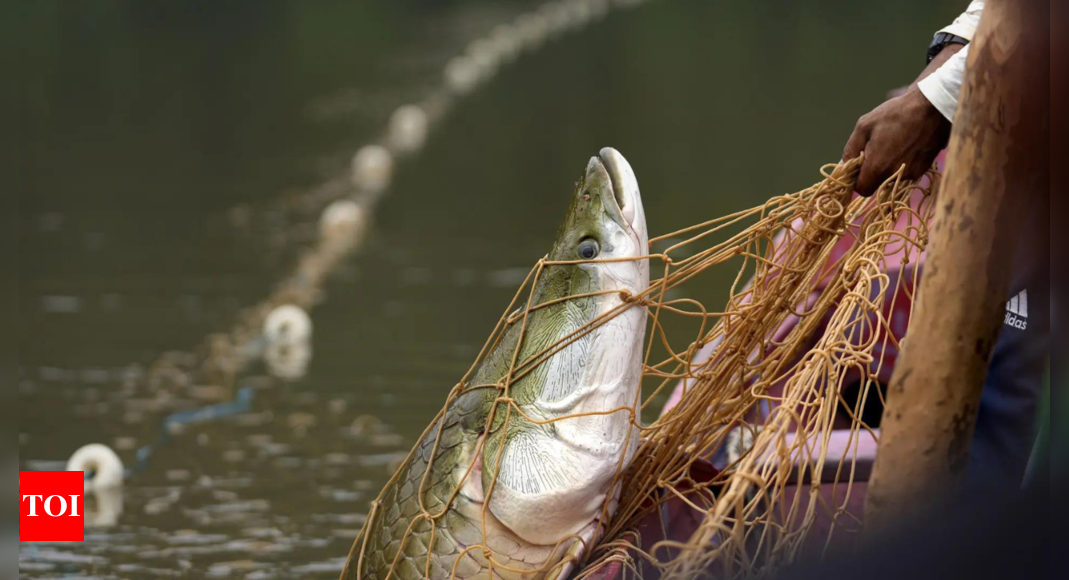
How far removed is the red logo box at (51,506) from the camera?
4164mm

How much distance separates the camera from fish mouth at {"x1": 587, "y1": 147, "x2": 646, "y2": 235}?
2.32m

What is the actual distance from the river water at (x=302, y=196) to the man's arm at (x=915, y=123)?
2360mm

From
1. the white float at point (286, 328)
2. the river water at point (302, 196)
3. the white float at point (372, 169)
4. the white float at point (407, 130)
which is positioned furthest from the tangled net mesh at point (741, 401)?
the white float at point (407, 130)

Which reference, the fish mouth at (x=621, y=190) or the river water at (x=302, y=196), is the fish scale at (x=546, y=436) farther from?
the river water at (x=302, y=196)

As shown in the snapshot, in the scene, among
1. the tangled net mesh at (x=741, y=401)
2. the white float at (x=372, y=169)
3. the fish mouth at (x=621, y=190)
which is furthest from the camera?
the white float at (x=372, y=169)

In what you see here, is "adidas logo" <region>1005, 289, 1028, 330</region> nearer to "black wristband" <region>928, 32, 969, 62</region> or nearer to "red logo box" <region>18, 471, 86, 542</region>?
"black wristband" <region>928, 32, 969, 62</region>

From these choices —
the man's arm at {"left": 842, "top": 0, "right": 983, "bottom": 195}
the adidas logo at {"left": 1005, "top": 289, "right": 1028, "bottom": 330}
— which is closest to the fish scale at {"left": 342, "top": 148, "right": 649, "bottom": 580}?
the man's arm at {"left": 842, "top": 0, "right": 983, "bottom": 195}

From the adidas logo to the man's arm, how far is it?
1.16 ft

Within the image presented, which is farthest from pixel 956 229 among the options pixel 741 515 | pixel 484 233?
pixel 484 233

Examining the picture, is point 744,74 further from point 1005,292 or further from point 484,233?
point 1005,292

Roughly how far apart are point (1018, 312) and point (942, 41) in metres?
0.55

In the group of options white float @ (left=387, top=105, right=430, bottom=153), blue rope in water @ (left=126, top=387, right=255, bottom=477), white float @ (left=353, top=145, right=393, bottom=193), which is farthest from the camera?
white float @ (left=387, top=105, right=430, bottom=153)

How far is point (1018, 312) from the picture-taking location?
7.91 feet

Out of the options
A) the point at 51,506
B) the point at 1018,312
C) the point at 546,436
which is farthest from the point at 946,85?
the point at 51,506
